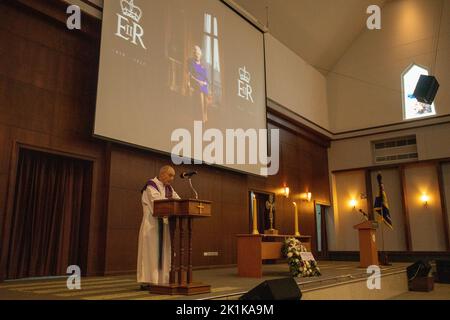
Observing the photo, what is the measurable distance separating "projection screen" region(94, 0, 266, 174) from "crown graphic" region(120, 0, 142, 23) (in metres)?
0.02

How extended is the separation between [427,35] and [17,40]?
11202 mm

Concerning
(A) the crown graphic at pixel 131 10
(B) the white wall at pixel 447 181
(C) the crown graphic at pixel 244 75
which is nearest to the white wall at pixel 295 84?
(C) the crown graphic at pixel 244 75

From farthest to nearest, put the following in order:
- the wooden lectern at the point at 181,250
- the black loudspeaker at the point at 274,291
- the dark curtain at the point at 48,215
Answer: the dark curtain at the point at 48,215 → the wooden lectern at the point at 181,250 → the black loudspeaker at the point at 274,291

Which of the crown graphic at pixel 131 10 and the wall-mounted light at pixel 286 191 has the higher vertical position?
the crown graphic at pixel 131 10

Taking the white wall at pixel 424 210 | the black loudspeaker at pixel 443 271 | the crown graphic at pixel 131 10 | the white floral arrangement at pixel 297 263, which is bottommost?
the black loudspeaker at pixel 443 271

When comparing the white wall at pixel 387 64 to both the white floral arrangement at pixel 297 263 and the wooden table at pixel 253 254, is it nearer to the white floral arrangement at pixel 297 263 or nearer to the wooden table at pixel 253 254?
the white floral arrangement at pixel 297 263

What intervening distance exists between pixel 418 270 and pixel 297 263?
10.2 feet

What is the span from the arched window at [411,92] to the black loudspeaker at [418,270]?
568 cm

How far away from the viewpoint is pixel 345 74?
14094 mm

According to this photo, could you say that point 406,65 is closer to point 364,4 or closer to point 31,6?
point 364,4

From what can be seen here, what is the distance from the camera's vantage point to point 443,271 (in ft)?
30.5

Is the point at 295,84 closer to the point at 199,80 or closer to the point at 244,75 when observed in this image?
the point at 244,75

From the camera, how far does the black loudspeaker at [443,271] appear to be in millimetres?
9227

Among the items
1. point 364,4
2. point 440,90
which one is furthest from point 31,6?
point 440,90
